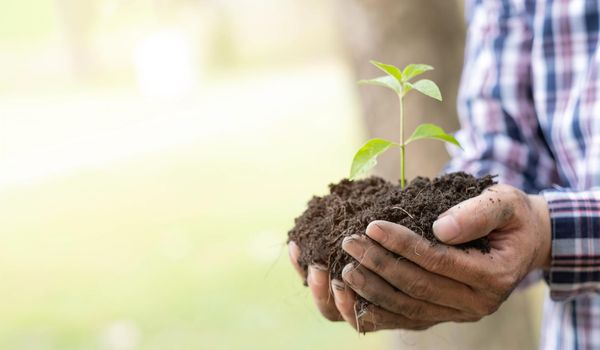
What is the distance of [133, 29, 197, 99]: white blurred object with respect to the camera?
361 inches

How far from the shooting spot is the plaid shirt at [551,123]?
138 cm

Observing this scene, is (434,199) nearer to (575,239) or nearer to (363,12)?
(575,239)

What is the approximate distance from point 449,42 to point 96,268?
375 cm

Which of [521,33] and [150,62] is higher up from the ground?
[521,33]

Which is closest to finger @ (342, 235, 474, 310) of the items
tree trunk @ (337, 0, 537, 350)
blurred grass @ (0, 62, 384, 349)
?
tree trunk @ (337, 0, 537, 350)

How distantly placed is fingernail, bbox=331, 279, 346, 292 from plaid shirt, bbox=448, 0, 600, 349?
429mm

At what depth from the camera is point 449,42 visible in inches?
103

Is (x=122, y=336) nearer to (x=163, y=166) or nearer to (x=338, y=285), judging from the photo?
(x=163, y=166)

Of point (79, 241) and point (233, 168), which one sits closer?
point (79, 241)

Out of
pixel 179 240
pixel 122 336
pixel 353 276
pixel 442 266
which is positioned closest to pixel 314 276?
pixel 353 276

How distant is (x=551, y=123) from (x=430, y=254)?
0.60 meters

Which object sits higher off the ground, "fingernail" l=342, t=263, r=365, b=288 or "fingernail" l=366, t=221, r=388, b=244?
"fingernail" l=366, t=221, r=388, b=244

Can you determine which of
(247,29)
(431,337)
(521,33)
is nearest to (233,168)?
(247,29)

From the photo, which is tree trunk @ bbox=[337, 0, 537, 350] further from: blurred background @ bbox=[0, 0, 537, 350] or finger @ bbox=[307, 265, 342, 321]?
finger @ bbox=[307, 265, 342, 321]
